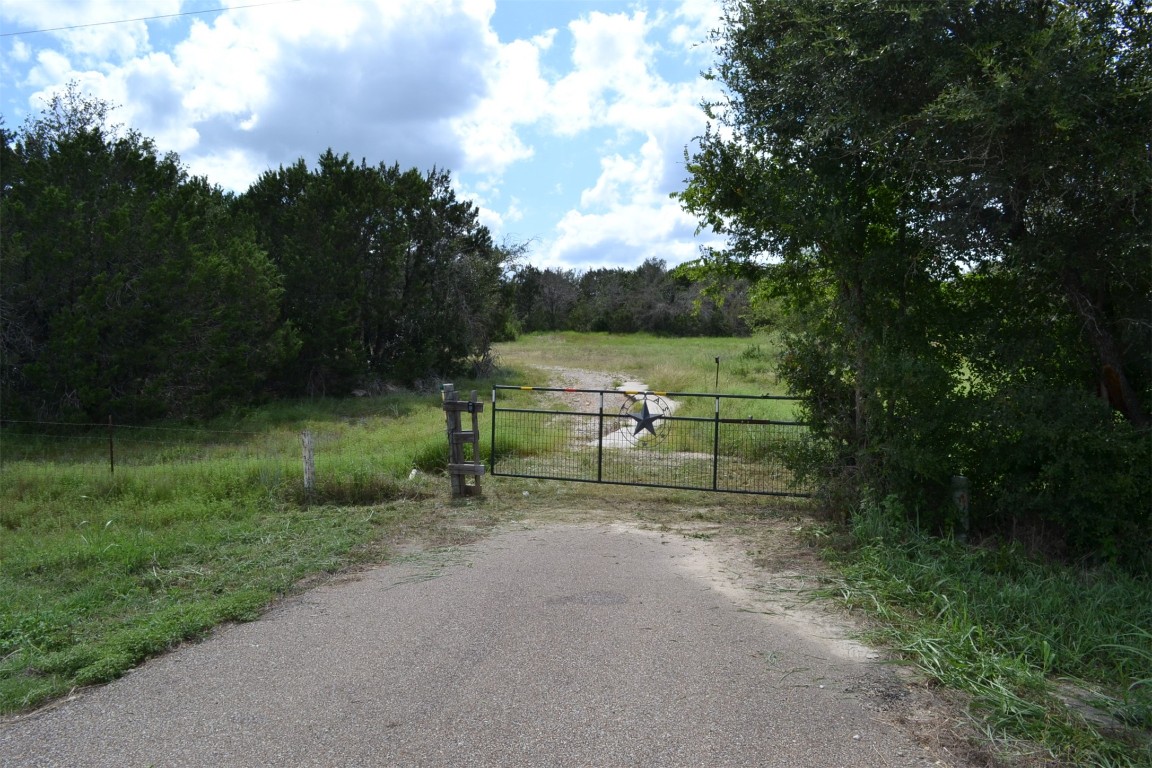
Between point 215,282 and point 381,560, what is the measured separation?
55.4 ft

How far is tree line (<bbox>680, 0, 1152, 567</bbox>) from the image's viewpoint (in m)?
7.18

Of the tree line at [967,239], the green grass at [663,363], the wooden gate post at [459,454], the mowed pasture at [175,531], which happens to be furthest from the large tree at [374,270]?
the tree line at [967,239]

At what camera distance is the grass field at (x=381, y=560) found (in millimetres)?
4750

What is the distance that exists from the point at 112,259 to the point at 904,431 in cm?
1986

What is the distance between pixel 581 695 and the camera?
4.64 m

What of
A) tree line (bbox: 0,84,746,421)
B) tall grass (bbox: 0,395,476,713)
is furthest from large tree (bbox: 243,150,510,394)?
tall grass (bbox: 0,395,476,713)

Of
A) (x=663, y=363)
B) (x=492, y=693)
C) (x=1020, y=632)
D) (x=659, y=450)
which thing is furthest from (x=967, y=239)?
(x=663, y=363)

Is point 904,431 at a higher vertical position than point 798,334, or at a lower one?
lower

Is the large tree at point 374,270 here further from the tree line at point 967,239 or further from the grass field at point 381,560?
the tree line at point 967,239

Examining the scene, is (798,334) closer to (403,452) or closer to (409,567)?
(409,567)

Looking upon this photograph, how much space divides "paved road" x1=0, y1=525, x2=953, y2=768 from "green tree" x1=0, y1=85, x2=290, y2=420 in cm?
1657

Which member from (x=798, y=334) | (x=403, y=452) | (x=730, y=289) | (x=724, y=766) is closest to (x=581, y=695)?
(x=724, y=766)

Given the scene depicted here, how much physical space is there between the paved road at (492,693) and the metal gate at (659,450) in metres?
4.49

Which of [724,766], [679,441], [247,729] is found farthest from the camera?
[679,441]
